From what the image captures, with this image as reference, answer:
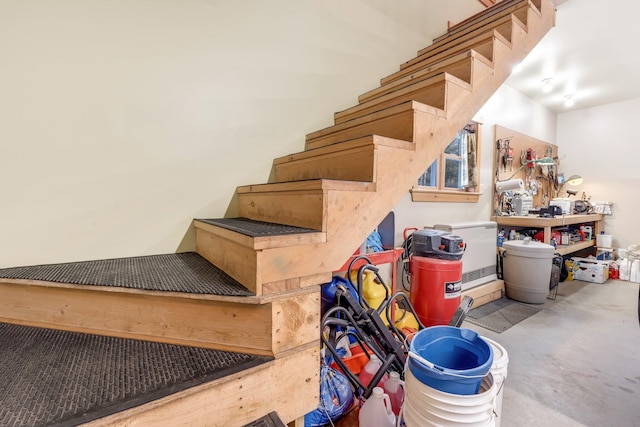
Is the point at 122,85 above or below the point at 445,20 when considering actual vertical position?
below

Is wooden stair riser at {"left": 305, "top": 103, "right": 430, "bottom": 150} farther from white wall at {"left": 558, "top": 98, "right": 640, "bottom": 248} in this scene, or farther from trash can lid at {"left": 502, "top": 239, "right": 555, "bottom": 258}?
white wall at {"left": 558, "top": 98, "right": 640, "bottom": 248}

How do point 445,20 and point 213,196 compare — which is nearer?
point 213,196

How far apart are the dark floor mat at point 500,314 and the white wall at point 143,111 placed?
2.62 meters

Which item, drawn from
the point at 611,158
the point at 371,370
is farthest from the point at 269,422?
the point at 611,158

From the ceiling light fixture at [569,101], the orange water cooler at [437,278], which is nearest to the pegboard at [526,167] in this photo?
the ceiling light fixture at [569,101]

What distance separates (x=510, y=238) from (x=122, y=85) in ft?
16.8

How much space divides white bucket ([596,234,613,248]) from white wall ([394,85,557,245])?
2.09 meters

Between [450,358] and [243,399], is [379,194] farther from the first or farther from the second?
[243,399]

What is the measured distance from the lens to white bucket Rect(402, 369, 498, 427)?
1086 mm

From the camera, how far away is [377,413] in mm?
1338

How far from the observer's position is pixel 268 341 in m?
1.08

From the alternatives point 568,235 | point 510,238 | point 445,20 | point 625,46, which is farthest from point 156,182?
point 568,235

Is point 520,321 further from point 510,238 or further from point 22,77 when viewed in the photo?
point 22,77

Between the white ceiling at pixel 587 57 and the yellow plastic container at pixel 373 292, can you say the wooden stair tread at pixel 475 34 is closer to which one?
the white ceiling at pixel 587 57
